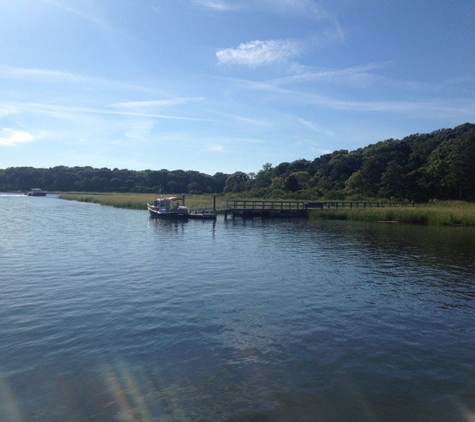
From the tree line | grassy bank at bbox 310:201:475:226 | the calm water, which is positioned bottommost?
A: the calm water

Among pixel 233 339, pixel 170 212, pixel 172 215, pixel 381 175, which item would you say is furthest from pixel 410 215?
pixel 233 339

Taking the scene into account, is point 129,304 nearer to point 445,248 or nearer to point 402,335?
point 402,335

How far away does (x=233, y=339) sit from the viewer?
1116cm

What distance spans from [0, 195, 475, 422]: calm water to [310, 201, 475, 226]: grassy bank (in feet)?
86.3

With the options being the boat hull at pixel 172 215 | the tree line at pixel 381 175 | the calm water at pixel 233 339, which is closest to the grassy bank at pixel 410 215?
the boat hull at pixel 172 215

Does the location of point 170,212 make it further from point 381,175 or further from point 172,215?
point 381,175

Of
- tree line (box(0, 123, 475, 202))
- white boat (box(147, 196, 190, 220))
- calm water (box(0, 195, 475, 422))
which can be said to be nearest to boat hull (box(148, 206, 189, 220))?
white boat (box(147, 196, 190, 220))

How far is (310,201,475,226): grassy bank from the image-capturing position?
4653 centimetres

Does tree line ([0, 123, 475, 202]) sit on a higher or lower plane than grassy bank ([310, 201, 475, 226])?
higher

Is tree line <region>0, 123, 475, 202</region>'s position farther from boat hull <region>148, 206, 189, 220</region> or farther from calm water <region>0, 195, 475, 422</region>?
calm water <region>0, 195, 475, 422</region>

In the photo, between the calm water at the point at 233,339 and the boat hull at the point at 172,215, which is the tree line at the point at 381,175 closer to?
the boat hull at the point at 172,215

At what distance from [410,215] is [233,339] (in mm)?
44220

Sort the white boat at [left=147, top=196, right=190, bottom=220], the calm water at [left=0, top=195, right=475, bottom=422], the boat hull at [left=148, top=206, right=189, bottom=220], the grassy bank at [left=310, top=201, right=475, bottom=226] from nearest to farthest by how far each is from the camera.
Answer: the calm water at [left=0, top=195, right=475, bottom=422] < the grassy bank at [left=310, top=201, right=475, bottom=226] < the boat hull at [left=148, top=206, right=189, bottom=220] < the white boat at [left=147, top=196, right=190, bottom=220]

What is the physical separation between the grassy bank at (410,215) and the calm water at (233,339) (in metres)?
26.3
